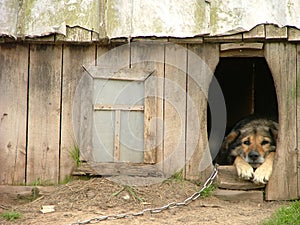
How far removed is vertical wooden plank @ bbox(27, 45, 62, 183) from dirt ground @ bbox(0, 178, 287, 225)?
0.33m

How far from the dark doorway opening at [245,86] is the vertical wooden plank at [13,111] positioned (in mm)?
4402

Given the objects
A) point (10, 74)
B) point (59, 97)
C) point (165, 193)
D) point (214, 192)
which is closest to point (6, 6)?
point (10, 74)

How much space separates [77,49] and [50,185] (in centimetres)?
166

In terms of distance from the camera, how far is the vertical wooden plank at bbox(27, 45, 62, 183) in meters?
6.68

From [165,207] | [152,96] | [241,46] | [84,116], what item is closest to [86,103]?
[84,116]

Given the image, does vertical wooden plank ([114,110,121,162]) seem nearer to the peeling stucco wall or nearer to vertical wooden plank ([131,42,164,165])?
vertical wooden plank ([131,42,164,165])

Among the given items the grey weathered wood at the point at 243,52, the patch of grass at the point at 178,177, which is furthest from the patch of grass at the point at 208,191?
the grey weathered wood at the point at 243,52

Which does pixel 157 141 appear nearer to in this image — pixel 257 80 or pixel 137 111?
pixel 137 111

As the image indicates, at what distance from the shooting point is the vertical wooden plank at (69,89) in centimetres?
668

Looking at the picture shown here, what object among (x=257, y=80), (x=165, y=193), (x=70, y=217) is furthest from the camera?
(x=257, y=80)

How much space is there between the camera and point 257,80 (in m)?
10.3

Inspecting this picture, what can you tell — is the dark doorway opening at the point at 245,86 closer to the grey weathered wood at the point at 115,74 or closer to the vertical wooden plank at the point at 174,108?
the vertical wooden plank at the point at 174,108

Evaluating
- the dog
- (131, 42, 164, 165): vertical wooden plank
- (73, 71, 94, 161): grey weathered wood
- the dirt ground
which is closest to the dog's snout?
the dog

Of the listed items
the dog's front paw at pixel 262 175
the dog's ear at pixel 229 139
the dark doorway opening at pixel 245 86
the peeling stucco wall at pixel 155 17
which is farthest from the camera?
the dark doorway opening at pixel 245 86
